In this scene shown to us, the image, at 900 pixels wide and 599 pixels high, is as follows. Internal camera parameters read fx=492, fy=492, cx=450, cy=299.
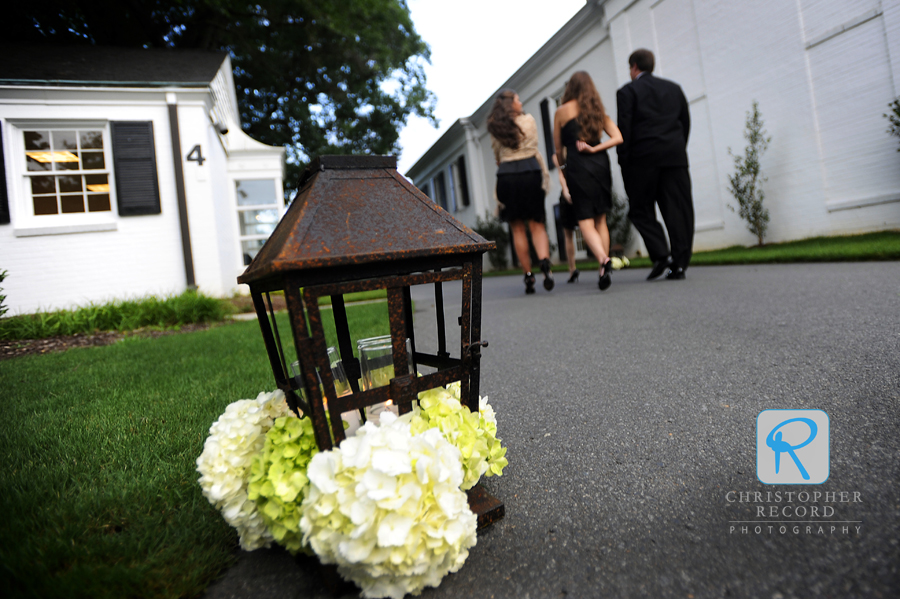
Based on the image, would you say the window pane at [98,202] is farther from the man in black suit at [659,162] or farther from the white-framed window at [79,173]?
the man in black suit at [659,162]

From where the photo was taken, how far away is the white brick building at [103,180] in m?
7.26

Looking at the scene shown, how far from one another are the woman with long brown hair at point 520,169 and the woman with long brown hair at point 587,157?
31cm

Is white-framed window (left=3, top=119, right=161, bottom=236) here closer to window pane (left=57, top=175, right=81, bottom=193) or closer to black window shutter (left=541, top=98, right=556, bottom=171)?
window pane (left=57, top=175, right=81, bottom=193)

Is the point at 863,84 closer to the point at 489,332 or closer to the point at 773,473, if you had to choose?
the point at 489,332

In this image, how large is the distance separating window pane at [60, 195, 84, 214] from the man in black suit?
315 inches

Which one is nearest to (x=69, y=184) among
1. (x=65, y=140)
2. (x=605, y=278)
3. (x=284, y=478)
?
(x=65, y=140)

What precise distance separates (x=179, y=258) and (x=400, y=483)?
8454 millimetres

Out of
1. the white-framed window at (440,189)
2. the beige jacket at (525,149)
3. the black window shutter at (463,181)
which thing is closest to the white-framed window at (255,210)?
the beige jacket at (525,149)

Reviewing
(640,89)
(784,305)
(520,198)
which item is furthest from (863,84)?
(784,305)

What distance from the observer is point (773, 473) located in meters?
1.25

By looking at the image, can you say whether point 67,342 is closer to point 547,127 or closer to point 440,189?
point 547,127

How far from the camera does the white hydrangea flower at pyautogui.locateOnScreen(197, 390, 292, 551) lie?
3.64 ft

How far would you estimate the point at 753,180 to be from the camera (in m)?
8.62

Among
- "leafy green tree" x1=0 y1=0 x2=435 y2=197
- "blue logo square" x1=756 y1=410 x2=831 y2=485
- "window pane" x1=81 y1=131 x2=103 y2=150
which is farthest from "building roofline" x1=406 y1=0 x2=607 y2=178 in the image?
"blue logo square" x1=756 y1=410 x2=831 y2=485
